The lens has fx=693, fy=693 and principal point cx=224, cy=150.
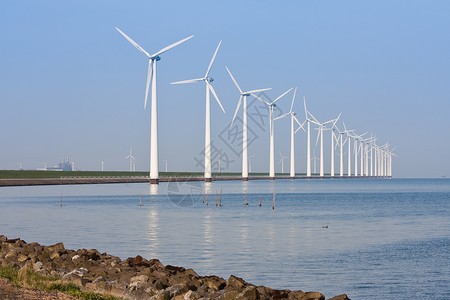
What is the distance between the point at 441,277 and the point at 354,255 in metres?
7.99

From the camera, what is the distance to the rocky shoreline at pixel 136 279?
21.0 metres

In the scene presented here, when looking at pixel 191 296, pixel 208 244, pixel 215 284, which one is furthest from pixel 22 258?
pixel 208 244

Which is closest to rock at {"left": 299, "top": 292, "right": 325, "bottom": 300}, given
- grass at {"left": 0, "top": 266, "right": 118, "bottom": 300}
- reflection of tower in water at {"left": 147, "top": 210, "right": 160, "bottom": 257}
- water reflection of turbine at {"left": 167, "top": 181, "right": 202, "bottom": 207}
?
grass at {"left": 0, "top": 266, "right": 118, "bottom": 300}

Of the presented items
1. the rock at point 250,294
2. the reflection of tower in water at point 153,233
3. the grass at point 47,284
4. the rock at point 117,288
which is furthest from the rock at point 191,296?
the reflection of tower in water at point 153,233

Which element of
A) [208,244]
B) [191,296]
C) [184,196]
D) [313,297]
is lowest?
[208,244]

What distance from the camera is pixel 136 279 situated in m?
23.6

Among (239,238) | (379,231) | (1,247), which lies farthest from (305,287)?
(379,231)

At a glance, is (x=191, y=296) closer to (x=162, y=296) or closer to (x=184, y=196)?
(x=162, y=296)

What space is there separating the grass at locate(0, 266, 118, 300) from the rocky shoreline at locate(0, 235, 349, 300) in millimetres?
920

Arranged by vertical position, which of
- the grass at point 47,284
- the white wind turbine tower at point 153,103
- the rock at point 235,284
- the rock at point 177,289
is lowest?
the rock at point 235,284

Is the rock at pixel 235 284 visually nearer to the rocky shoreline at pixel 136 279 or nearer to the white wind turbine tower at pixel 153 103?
the rocky shoreline at pixel 136 279

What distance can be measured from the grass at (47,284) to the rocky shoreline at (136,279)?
920 millimetres

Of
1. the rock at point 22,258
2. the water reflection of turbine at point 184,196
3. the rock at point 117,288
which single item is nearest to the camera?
the rock at point 117,288

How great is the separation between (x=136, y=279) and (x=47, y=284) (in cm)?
445
